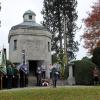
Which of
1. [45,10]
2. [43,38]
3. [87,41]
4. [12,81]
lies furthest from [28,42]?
[45,10]

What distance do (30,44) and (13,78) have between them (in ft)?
56.8

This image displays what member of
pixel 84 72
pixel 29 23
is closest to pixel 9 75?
pixel 84 72

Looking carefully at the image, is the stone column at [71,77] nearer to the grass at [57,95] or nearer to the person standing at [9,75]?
the person standing at [9,75]

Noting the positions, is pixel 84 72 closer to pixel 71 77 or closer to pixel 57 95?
pixel 71 77

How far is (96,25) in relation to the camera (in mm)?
58094

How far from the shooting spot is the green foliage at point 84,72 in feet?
123

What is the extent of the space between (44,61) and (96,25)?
11213mm

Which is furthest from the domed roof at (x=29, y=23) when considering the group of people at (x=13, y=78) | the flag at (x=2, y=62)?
the flag at (x=2, y=62)

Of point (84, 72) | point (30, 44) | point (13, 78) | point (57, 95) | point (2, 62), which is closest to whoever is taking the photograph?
point (57, 95)

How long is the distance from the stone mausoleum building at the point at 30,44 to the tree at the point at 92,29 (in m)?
8.52

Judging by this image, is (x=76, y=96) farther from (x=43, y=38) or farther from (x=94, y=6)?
(x=94, y=6)

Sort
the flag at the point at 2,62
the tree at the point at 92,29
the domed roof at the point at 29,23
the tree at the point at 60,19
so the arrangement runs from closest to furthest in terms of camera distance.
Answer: the flag at the point at 2,62 < the domed roof at the point at 29,23 < the tree at the point at 92,29 < the tree at the point at 60,19

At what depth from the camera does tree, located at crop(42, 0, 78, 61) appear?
222 feet

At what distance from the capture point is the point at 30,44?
49.1 metres
